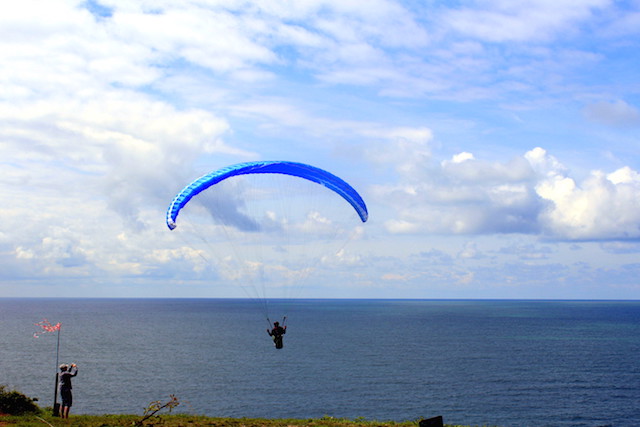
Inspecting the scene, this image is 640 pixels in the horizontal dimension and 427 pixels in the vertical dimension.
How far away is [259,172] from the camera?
78.2ft

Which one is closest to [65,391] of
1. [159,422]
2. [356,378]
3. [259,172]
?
[159,422]

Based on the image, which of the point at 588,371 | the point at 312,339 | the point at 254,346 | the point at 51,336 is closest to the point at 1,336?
the point at 51,336

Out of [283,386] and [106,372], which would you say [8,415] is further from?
[106,372]

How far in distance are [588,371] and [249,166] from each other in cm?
6476

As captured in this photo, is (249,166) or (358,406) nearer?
(249,166)

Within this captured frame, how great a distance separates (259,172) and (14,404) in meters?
13.4

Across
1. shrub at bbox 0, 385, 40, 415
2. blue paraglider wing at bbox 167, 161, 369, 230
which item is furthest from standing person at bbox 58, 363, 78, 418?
blue paraglider wing at bbox 167, 161, 369, 230

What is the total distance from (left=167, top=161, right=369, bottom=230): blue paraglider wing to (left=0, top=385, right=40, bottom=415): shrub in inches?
349

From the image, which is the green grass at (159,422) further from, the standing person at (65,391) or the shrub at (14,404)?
the shrub at (14,404)

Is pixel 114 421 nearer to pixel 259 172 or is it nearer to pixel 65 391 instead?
pixel 65 391

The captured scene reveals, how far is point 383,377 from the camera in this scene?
64.5 meters

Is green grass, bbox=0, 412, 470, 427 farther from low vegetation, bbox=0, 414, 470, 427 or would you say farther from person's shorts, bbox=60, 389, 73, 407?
person's shorts, bbox=60, 389, 73, 407

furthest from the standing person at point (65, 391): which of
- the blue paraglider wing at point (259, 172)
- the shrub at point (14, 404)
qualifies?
the blue paraglider wing at point (259, 172)

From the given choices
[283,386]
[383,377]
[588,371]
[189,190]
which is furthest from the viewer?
[588,371]
